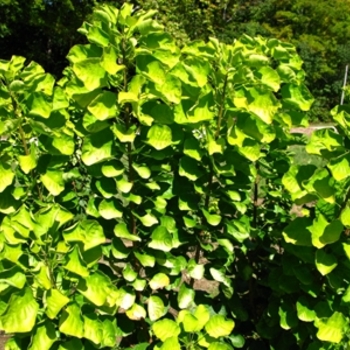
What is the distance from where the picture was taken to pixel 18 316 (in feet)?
5.14

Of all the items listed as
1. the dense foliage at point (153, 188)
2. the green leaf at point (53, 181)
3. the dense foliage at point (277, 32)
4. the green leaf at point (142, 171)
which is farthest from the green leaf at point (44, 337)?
the dense foliage at point (277, 32)

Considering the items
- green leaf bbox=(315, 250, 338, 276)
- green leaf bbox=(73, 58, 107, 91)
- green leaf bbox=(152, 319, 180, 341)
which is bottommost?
green leaf bbox=(152, 319, 180, 341)

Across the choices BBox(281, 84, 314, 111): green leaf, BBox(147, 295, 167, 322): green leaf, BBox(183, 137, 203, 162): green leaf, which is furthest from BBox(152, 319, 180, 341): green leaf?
BBox(281, 84, 314, 111): green leaf

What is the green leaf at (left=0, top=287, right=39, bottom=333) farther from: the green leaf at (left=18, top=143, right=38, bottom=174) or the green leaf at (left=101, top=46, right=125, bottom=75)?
the green leaf at (left=101, top=46, right=125, bottom=75)

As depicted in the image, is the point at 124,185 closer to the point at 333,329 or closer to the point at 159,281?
the point at 159,281

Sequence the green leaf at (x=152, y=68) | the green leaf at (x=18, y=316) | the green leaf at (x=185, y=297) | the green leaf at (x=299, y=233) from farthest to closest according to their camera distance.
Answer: the green leaf at (x=185, y=297) < the green leaf at (x=299, y=233) < the green leaf at (x=152, y=68) < the green leaf at (x=18, y=316)

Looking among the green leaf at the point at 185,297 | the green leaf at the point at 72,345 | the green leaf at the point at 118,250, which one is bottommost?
the green leaf at the point at 185,297

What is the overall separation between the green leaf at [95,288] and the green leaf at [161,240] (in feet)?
0.82

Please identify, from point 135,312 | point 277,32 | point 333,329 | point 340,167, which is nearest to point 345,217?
point 340,167

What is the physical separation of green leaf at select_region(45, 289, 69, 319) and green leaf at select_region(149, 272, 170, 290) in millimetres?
489

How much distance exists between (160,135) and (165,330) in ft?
2.18

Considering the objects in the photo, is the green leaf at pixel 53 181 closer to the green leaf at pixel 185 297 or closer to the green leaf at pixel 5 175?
the green leaf at pixel 5 175

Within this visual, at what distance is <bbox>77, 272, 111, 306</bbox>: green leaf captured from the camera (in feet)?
5.49

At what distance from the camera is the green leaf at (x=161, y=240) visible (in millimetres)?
1924
